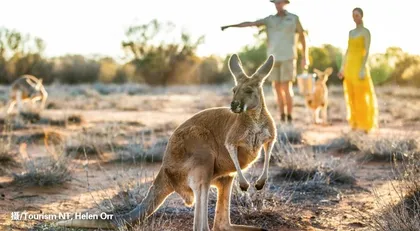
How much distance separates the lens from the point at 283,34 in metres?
10.5

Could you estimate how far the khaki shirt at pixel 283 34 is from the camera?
10461 millimetres

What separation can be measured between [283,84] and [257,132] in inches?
263

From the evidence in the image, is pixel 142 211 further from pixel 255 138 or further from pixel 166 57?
pixel 166 57

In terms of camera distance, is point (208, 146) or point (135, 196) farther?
point (135, 196)

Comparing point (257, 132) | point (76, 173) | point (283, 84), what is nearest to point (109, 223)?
point (257, 132)

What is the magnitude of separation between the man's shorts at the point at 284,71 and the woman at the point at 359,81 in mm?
823

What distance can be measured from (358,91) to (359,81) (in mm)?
172

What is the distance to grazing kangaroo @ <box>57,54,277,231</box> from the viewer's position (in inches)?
166

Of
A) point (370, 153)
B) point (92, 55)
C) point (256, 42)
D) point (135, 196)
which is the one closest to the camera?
point (135, 196)

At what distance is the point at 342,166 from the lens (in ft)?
22.5

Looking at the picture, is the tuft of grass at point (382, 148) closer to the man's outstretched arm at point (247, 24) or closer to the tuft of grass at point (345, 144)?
the tuft of grass at point (345, 144)

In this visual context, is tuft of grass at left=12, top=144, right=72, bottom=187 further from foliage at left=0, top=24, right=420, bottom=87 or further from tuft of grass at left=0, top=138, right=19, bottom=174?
foliage at left=0, top=24, right=420, bottom=87

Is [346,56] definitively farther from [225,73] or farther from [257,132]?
[225,73]

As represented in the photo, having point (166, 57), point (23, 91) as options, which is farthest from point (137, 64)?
point (23, 91)
